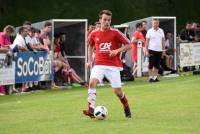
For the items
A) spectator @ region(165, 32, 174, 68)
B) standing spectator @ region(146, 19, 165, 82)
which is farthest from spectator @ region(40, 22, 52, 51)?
spectator @ region(165, 32, 174, 68)

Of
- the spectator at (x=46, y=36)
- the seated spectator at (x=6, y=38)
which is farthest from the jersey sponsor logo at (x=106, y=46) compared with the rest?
the spectator at (x=46, y=36)

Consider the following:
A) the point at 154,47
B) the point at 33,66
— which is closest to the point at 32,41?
the point at 33,66

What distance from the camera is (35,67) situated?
24.6m

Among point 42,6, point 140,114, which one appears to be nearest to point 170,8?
point 42,6

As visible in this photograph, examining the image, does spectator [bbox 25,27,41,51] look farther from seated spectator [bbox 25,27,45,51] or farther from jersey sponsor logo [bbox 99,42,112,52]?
jersey sponsor logo [bbox 99,42,112,52]

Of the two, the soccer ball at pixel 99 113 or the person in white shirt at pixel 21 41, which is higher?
the person in white shirt at pixel 21 41

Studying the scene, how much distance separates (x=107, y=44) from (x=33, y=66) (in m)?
9.62

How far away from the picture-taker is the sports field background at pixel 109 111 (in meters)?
13.4

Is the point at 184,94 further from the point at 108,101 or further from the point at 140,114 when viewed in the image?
the point at 140,114

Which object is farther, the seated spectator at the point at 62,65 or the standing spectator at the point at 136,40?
the standing spectator at the point at 136,40

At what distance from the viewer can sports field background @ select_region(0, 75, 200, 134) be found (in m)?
13.4

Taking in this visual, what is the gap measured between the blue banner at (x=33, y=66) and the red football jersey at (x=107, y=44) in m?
8.62

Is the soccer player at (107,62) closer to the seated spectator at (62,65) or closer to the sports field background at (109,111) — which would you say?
the sports field background at (109,111)

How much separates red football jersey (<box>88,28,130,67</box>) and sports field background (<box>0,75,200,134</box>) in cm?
120
